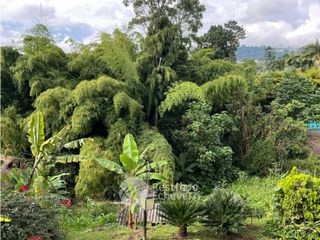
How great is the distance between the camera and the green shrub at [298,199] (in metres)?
5.77

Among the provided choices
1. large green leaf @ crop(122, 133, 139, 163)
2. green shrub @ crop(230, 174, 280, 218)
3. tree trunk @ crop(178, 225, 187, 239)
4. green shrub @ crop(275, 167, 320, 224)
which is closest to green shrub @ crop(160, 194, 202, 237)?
tree trunk @ crop(178, 225, 187, 239)

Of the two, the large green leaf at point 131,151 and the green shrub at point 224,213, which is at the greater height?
the large green leaf at point 131,151

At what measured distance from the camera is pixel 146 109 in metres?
10.4

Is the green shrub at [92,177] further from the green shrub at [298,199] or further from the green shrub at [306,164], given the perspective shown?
the green shrub at [306,164]

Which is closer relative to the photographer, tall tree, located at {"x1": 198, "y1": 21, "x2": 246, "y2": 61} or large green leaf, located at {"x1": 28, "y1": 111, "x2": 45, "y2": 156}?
large green leaf, located at {"x1": 28, "y1": 111, "x2": 45, "y2": 156}

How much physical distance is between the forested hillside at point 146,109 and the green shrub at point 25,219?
6.92ft

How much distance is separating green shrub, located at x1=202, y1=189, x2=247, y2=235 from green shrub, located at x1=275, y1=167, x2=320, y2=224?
67cm

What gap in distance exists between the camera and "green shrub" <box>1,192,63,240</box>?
4.88m

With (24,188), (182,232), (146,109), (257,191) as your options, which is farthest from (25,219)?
(146,109)

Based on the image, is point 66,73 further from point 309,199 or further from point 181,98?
point 309,199

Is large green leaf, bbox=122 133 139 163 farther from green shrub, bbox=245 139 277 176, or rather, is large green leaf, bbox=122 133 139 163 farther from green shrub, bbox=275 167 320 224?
green shrub, bbox=245 139 277 176

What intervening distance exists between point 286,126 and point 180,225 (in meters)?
6.40

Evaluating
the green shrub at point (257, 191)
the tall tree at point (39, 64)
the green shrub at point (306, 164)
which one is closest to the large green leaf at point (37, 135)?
the tall tree at point (39, 64)

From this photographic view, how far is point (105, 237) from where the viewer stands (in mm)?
6117
